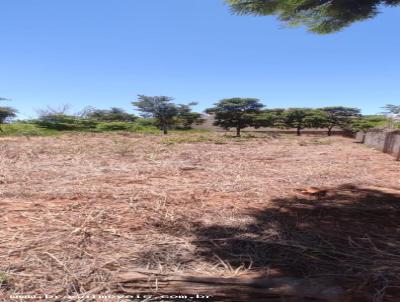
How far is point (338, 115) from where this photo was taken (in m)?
32.9

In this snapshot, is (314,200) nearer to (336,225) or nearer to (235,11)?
(336,225)

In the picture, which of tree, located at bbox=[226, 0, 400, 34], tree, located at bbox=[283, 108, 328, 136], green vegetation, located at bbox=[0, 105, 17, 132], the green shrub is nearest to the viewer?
tree, located at bbox=[226, 0, 400, 34]

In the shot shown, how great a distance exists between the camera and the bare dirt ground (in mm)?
2115

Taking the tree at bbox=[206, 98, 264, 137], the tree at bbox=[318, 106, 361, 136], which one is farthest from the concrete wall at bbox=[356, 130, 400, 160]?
the tree at bbox=[318, 106, 361, 136]

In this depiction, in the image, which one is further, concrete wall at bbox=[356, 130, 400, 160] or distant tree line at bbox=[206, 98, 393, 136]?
distant tree line at bbox=[206, 98, 393, 136]

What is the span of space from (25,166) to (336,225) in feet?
17.6

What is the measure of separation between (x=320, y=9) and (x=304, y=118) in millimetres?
28224

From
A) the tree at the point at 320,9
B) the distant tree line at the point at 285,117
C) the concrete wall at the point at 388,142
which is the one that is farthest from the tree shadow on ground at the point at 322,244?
the distant tree line at the point at 285,117

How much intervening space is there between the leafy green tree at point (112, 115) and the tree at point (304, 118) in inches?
641

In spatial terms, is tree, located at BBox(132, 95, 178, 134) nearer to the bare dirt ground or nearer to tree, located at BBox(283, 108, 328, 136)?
tree, located at BBox(283, 108, 328, 136)

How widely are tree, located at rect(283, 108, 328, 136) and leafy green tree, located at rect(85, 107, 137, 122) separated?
16277 mm

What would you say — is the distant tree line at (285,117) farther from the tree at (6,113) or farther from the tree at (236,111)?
the tree at (6,113)

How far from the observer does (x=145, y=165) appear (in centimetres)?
680

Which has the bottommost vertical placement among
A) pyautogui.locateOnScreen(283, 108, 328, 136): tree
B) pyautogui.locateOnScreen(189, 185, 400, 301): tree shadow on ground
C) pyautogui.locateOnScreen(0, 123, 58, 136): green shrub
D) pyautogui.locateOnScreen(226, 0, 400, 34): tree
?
pyautogui.locateOnScreen(283, 108, 328, 136): tree
